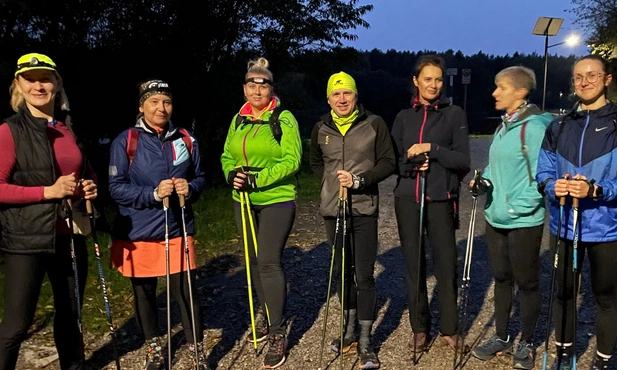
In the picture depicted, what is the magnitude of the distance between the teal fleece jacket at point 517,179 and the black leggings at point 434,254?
0.37 m

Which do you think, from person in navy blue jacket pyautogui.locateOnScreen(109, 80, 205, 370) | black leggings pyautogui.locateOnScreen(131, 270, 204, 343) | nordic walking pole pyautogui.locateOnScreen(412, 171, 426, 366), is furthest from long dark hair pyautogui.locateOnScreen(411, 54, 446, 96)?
black leggings pyautogui.locateOnScreen(131, 270, 204, 343)

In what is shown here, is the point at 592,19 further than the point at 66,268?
Yes

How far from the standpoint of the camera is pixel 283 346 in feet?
13.6

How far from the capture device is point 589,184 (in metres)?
3.17

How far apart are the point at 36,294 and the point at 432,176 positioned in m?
2.80

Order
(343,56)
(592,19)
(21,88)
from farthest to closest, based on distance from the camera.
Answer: (592,19)
(343,56)
(21,88)

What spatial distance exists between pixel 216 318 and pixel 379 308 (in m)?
1.60

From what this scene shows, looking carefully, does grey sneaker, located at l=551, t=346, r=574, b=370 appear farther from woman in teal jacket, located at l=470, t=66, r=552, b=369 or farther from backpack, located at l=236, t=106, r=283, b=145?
backpack, located at l=236, t=106, r=283, b=145

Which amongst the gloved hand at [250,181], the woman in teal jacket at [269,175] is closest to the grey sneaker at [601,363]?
the woman in teal jacket at [269,175]

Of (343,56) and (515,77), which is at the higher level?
(343,56)

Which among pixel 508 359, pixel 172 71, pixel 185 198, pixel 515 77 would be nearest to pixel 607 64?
pixel 515 77

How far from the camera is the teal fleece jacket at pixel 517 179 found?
3.78m

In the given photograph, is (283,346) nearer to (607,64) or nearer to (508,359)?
(508,359)

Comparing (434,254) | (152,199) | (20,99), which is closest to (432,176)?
(434,254)
